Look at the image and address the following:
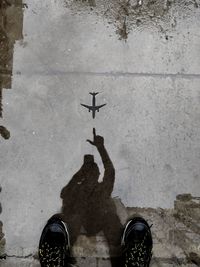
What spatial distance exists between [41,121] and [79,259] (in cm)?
119

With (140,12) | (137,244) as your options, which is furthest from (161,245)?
(140,12)

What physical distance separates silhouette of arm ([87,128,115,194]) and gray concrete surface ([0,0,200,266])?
47 millimetres

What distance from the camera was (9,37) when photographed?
4543 mm

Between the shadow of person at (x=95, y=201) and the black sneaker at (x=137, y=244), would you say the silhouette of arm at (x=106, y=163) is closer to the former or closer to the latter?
the shadow of person at (x=95, y=201)

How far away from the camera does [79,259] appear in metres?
4.53

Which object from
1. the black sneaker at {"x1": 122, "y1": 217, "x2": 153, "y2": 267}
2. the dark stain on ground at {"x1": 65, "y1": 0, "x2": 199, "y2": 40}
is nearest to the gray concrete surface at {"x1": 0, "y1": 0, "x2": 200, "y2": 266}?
the dark stain on ground at {"x1": 65, "y1": 0, "x2": 199, "y2": 40}

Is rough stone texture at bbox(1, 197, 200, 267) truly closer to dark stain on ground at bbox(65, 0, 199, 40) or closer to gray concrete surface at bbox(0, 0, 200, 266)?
gray concrete surface at bbox(0, 0, 200, 266)

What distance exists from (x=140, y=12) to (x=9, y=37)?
3.64 feet

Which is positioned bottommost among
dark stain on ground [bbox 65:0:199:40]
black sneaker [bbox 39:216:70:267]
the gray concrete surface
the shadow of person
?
black sneaker [bbox 39:216:70:267]

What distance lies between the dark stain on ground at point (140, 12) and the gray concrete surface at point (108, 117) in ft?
0.05

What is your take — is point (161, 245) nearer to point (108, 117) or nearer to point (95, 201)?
point (95, 201)

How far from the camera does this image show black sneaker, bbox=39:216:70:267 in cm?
444

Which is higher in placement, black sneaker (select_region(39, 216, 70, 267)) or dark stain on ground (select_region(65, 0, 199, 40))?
dark stain on ground (select_region(65, 0, 199, 40))

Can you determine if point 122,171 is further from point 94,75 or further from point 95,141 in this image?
point 94,75
